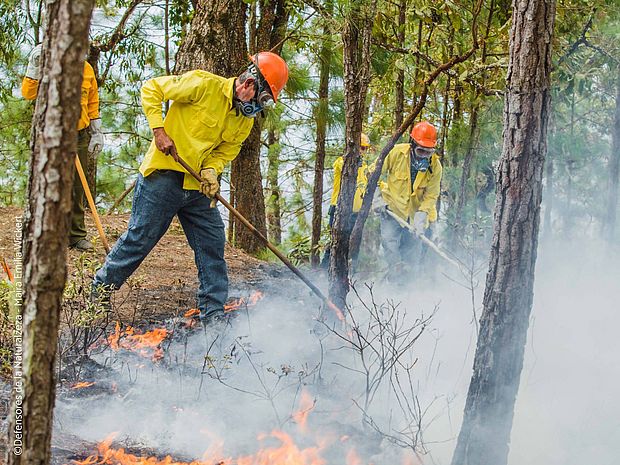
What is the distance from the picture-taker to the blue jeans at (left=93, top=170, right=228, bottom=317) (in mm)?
4781

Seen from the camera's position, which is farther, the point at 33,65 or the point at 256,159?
the point at 256,159

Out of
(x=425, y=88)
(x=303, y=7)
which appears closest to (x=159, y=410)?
(x=425, y=88)

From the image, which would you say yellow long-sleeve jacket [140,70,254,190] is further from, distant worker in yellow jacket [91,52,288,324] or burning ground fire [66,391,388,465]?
burning ground fire [66,391,388,465]

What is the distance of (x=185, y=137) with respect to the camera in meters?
4.80

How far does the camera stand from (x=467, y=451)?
3.35 metres

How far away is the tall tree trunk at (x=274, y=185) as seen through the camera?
14.0 metres

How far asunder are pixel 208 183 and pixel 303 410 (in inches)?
65.1

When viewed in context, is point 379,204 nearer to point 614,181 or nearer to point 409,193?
point 409,193

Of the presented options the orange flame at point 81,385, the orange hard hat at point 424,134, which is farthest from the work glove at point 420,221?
the orange flame at point 81,385

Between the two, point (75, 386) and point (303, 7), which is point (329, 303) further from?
point (303, 7)

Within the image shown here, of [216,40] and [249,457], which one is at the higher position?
[216,40]

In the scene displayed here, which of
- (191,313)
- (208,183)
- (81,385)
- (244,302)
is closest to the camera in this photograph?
(81,385)

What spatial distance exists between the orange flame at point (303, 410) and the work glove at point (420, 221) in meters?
4.17

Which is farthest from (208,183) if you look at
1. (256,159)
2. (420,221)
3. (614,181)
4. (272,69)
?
(614,181)
